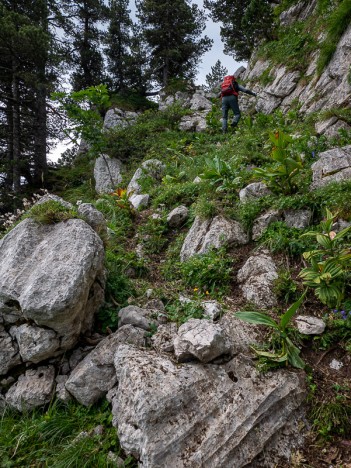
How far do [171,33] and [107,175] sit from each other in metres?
15.0

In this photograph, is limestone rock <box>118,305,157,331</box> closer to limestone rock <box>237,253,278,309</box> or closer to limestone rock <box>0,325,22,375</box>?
limestone rock <box>0,325,22,375</box>

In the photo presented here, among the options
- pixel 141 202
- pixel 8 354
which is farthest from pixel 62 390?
pixel 141 202

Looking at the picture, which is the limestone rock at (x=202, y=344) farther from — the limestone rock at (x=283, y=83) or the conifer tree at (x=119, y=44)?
the conifer tree at (x=119, y=44)

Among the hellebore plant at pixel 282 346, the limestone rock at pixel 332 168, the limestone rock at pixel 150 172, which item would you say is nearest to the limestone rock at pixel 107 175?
the limestone rock at pixel 150 172

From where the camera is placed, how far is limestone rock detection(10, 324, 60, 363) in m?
2.89

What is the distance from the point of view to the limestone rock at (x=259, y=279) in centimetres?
355

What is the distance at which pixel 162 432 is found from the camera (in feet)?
7.21

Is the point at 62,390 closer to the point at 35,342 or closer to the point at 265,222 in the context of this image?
the point at 35,342

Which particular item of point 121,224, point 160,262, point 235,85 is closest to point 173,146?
point 235,85

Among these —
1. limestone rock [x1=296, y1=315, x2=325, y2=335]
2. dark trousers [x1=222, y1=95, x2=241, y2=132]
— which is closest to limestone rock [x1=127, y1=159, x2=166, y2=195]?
dark trousers [x1=222, y1=95, x2=241, y2=132]

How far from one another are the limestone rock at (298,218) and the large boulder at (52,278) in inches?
119

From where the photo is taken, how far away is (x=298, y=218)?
4.35m

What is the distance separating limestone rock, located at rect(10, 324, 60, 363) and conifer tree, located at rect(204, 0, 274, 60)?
52.5 ft

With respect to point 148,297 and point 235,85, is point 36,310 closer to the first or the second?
point 148,297
